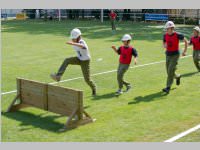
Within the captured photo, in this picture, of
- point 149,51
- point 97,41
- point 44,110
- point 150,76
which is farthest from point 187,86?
point 97,41

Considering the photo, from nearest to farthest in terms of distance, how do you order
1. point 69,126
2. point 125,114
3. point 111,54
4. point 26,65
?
point 69,126 < point 125,114 < point 26,65 < point 111,54

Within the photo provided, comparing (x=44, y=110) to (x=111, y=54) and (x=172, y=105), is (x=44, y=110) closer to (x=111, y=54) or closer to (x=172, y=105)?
(x=172, y=105)

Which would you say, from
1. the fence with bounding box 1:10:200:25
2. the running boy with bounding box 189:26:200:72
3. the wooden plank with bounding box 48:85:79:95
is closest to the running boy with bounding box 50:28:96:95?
the wooden plank with bounding box 48:85:79:95

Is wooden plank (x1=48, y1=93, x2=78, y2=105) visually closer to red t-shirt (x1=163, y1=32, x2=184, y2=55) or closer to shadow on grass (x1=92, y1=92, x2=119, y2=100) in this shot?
shadow on grass (x1=92, y1=92, x2=119, y2=100)

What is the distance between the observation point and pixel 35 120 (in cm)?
1029

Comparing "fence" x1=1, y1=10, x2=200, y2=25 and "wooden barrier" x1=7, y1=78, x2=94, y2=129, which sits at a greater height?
"fence" x1=1, y1=10, x2=200, y2=25

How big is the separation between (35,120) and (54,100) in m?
0.68

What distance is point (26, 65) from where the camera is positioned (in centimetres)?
1894

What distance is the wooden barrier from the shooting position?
31.7ft

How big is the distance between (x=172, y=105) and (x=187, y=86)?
264 cm

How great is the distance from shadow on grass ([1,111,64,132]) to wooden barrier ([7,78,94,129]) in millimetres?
227

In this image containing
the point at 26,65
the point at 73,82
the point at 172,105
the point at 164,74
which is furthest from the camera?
the point at 26,65

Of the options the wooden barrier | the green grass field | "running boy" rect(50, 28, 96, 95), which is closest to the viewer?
the green grass field

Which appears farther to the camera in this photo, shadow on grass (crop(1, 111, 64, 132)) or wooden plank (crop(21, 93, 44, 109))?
wooden plank (crop(21, 93, 44, 109))
